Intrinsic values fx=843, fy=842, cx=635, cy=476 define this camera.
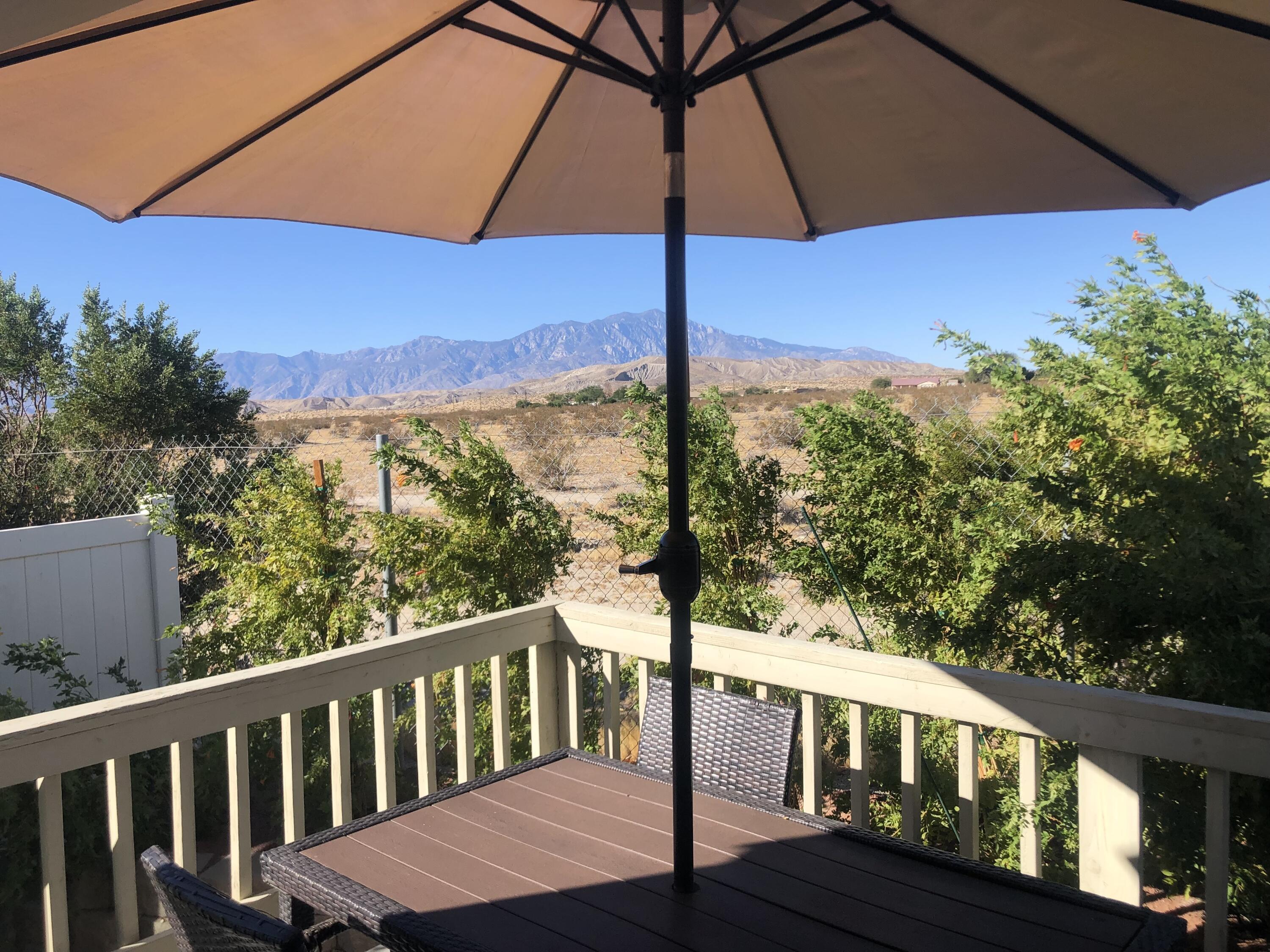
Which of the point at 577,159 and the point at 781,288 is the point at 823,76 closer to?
the point at 577,159

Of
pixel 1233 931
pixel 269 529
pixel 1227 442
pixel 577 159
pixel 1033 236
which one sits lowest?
pixel 1233 931

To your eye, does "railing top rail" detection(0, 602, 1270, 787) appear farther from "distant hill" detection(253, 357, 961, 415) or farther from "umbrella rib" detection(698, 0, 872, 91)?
"distant hill" detection(253, 357, 961, 415)

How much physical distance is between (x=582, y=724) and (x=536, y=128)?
166 cm

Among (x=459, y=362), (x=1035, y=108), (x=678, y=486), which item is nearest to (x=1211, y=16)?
(x=1035, y=108)

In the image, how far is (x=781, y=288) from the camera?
269 feet

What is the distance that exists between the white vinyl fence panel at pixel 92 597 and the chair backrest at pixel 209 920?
10.6ft

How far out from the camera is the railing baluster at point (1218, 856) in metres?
1.49

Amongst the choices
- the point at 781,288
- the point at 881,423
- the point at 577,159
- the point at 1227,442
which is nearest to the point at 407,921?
the point at 577,159

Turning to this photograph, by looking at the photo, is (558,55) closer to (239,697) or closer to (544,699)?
(239,697)

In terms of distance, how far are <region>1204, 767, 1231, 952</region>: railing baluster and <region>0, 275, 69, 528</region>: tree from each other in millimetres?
8096

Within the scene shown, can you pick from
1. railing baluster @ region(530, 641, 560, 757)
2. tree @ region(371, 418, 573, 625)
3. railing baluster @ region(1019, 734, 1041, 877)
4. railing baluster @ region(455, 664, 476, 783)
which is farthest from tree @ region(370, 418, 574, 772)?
A: railing baluster @ region(1019, 734, 1041, 877)

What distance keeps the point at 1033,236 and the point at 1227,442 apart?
44.5m

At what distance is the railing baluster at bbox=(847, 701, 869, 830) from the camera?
1.95 m

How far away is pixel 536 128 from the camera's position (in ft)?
6.83
